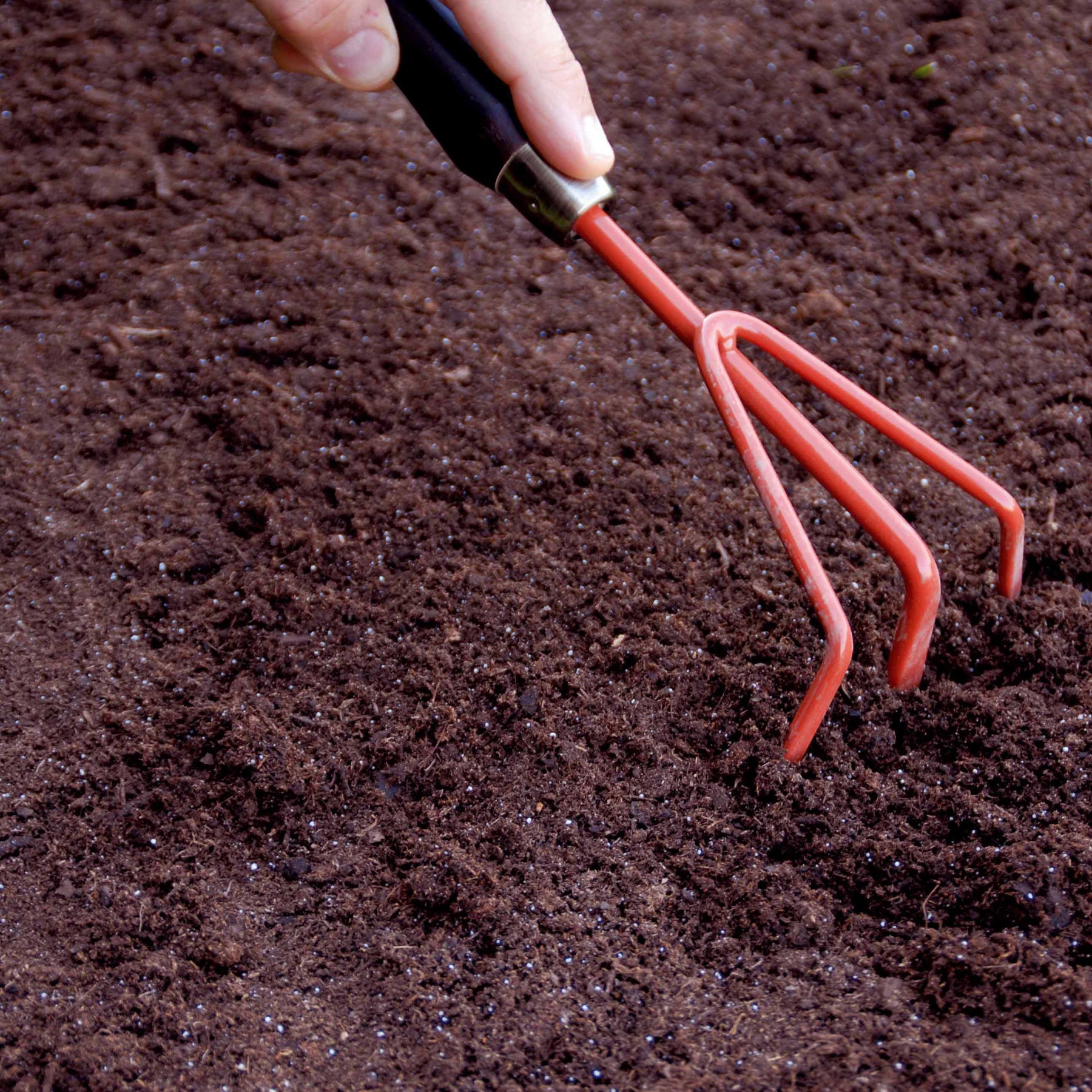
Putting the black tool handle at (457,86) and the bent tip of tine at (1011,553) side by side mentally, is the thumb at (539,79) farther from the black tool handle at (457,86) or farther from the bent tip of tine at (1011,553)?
the bent tip of tine at (1011,553)

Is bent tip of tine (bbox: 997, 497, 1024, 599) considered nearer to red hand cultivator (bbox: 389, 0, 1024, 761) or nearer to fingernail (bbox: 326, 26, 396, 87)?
red hand cultivator (bbox: 389, 0, 1024, 761)

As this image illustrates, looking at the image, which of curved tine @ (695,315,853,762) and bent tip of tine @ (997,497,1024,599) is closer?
curved tine @ (695,315,853,762)

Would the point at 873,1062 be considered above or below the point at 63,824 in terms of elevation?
below

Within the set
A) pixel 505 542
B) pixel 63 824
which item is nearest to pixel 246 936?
pixel 63 824

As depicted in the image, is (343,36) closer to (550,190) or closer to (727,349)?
(550,190)

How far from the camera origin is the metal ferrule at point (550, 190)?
1.23 m

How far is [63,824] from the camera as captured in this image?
1199 millimetres

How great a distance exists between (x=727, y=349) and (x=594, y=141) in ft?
0.98

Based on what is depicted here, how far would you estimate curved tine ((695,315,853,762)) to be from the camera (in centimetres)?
113

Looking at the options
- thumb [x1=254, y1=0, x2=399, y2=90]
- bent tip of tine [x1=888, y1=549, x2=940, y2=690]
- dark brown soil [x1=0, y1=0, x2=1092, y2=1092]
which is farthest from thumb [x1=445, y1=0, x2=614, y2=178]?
bent tip of tine [x1=888, y1=549, x2=940, y2=690]

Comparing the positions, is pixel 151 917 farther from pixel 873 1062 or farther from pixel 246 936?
pixel 873 1062

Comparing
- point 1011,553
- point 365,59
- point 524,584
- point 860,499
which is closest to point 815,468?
point 860,499

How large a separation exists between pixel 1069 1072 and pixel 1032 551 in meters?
0.68

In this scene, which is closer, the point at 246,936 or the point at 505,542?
the point at 246,936
